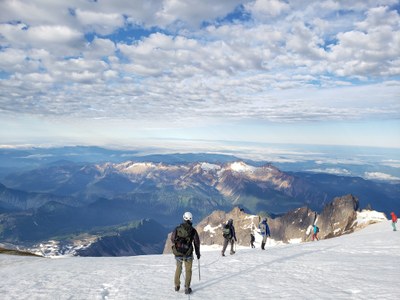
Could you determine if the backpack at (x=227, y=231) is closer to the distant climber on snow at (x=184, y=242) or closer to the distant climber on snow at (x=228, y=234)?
the distant climber on snow at (x=228, y=234)

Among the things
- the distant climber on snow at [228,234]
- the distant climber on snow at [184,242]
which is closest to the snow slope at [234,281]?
the distant climber on snow at [184,242]

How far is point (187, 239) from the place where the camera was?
15.1 meters

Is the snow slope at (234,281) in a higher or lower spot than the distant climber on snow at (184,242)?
lower

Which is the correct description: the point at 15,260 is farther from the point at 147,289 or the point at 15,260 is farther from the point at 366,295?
the point at 366,295

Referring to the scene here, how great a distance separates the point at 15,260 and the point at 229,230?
758 inches

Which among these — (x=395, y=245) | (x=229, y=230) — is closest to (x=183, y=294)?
(x=229, y=230)

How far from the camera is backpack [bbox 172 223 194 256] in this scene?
49.5ft

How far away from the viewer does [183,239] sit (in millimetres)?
Result: 15156

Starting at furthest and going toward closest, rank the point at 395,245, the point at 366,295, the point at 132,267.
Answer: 1. the point at 395,245
2. the point at 132,267
3. the point at 366,295

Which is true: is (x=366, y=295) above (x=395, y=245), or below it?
above

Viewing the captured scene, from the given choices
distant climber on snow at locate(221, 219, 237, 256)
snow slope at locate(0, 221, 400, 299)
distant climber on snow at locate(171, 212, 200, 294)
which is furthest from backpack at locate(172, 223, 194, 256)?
distant climber on snow at locate(221, 219, 237, 256)

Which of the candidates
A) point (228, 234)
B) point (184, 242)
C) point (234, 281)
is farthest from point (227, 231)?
point (184, 242)

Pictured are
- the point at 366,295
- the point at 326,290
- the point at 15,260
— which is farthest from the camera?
the point at 15,260

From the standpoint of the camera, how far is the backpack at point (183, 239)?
15.1m
